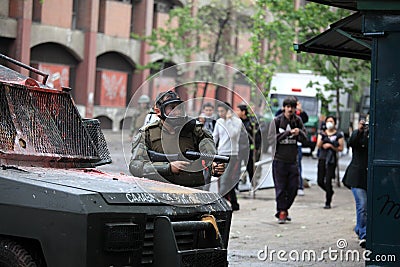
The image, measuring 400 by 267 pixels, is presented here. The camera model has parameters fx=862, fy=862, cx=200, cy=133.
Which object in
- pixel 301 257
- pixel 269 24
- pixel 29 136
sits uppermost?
pixel 269 24

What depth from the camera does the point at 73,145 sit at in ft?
25.6

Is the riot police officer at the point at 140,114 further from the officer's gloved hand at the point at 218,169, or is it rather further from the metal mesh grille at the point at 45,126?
the officer's gloved hand at the point at 218,169

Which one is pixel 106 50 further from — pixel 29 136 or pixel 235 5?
pixel 29 136

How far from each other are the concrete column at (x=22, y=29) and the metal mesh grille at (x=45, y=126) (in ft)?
76.0

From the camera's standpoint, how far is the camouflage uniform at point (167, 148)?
808 cm

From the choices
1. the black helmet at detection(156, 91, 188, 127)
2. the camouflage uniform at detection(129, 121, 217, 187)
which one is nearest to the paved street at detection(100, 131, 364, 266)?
the camouflage uniform at detection(129, 121, 217, 187)

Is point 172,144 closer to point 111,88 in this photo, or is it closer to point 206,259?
point 206,259

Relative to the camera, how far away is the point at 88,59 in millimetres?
35781

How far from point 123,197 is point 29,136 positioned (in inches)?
54.0

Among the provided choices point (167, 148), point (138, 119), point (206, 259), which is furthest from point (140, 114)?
point (206, 259)

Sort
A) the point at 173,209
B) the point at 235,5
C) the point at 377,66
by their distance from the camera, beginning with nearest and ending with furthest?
1. the point at 173,209
2. the point at 377,66
3. the point at 235,5

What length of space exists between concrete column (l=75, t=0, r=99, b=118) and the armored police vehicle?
27882 millimetres

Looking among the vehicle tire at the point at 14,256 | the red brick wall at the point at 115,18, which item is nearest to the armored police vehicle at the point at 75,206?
the vehicle tire at the point at 14,256

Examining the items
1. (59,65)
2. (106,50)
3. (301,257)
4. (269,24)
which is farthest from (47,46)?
(301,257)
